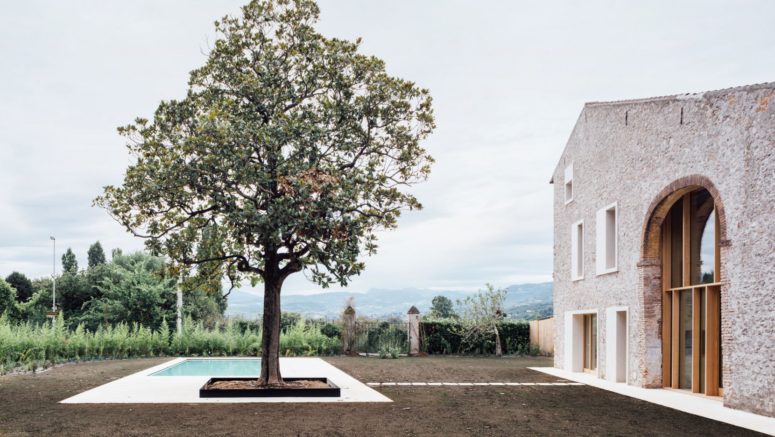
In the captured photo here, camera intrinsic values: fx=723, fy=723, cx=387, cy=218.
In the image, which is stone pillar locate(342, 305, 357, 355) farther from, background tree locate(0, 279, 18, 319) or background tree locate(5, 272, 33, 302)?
background tree locate(5, 272, 33, 302)

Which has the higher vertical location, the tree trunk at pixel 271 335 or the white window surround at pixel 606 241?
the white window surround at pixel 606 241

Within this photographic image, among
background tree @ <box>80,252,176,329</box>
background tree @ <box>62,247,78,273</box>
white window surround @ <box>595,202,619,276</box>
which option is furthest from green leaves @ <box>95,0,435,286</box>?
background tree @ <box>62,247,78,273</box>

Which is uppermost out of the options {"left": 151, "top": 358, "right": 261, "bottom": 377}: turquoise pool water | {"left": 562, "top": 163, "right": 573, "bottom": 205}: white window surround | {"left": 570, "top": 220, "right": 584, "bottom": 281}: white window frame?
{"left": 562, "top": 163, "right": 573, "bottom": 205}: white window surround

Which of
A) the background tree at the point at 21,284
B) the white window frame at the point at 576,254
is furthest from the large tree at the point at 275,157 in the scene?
the background tree at the point at 21,284

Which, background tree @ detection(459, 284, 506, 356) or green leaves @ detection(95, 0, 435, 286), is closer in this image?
green leaves @ detection(95, 0, 435, 286)

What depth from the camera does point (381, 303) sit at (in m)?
134

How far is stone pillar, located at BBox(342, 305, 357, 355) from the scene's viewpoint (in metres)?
23.4

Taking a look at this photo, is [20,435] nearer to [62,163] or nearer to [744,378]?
[62,163]

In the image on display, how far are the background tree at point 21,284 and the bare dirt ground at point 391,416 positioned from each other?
35485 mm

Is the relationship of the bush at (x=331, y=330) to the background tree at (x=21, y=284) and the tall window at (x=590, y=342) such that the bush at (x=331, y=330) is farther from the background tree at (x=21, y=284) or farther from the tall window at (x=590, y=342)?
the background tree at (x=21, y=284)

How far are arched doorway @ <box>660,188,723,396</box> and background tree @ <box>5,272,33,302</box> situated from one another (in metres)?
42.7

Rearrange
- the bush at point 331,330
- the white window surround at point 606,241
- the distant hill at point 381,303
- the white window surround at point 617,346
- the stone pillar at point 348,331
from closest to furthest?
A: 1. the white window surround at point 617,346
2. the white window surround at point 606,241
3. the stone pillar at point 348,331
4. the bush at point 331,330
5. the distant hill at point 381,303

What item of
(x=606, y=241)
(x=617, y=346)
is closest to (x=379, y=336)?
(x=606, y=241)

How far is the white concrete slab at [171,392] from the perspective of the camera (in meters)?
11.2
